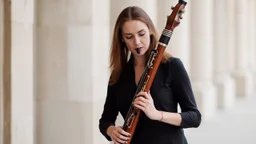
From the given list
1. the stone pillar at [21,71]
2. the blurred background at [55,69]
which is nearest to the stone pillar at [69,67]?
the blurred background at [55,69]


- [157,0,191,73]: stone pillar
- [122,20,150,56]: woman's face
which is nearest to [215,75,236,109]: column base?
[157,0,191,73]: stone pillar

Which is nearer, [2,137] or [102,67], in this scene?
[2,137]

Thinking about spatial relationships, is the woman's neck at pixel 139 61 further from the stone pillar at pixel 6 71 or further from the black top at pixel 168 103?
the stone pillar at pixel 6 71

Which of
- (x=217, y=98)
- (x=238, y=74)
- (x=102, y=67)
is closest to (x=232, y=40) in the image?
(x=238, y=74)

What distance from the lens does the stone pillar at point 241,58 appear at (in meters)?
13.1

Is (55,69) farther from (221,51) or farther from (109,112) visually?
(221,51)

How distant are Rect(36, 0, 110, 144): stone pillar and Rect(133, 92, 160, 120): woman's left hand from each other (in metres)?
2.53

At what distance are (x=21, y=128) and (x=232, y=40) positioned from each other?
10545 millimetres

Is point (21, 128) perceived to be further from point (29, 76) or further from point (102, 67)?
point (102, 67)

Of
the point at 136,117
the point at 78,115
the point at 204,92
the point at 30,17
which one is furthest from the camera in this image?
the point at 204,92

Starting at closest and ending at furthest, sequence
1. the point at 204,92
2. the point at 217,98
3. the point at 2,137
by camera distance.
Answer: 1. the point at 2,137
2. the point at 204,92
3. the point at 217,98

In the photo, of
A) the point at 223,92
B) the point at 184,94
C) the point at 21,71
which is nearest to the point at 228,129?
the point at 223,92

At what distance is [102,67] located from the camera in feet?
14.6

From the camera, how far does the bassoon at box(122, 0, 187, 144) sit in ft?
5.76
